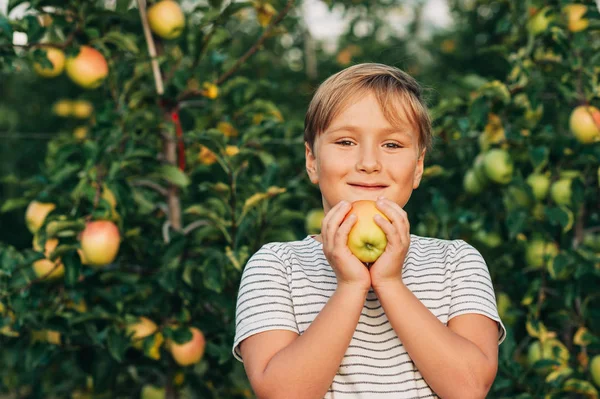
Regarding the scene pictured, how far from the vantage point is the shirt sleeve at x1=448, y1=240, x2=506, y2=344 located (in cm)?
116

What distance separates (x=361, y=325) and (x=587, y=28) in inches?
59.2

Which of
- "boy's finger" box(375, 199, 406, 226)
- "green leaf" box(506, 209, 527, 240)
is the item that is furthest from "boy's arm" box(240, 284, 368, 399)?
"green leaf" box(506, 209, 527, 240)

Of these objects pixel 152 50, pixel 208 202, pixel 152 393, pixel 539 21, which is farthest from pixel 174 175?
pixel 539 21

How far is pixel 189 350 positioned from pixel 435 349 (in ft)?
3.57

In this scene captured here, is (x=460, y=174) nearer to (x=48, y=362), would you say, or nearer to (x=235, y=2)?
(x=235, y=2)

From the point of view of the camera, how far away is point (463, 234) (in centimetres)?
221

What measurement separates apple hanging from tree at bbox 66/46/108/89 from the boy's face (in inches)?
47.3

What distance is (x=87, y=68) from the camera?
7.11 feet

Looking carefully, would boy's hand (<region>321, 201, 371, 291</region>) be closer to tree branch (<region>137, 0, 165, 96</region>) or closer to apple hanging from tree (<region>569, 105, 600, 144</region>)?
tree branch (<region>137, 0, 165, 96</region>)

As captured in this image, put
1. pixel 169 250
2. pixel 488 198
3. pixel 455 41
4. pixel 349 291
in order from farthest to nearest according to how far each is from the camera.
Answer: pixel 455 41
pixel 488 198
pixel 169 250
pixel 349 291

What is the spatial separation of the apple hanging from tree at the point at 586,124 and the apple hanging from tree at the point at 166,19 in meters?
1.14

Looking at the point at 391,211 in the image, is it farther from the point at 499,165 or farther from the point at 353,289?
the point at 499,165

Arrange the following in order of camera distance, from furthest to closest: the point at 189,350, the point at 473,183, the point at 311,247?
the point at 473,183 < the point at 189,350 < the point at 311,247

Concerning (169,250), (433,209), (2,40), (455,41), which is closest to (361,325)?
(169,250)
